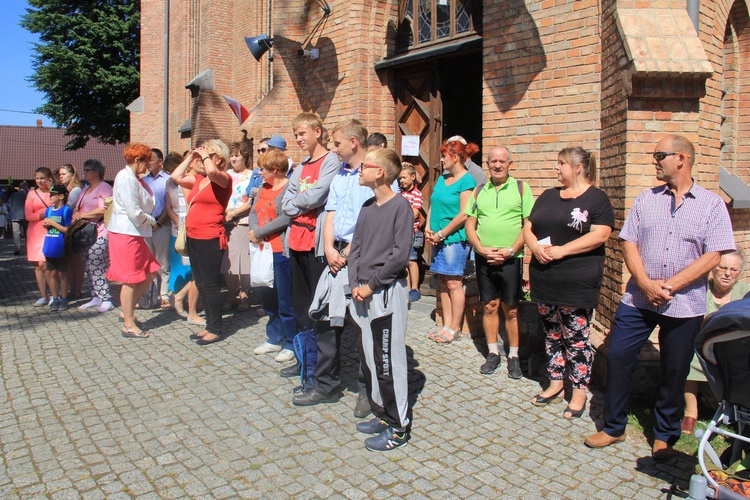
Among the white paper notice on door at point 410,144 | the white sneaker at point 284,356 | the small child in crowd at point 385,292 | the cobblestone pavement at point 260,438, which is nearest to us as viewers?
the cobblestone pavement at point 260,438

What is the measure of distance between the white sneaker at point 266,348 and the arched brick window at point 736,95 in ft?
18.8

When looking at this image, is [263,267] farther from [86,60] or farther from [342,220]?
[86,60]

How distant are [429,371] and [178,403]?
2.21 metres

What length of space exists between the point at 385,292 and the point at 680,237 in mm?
1922

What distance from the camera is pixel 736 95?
7.10 meters

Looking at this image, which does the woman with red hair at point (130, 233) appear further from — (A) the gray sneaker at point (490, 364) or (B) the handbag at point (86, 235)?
(A) the gray sneaker at point (490, 364)

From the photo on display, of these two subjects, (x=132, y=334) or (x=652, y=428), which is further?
(x=132, y=334)

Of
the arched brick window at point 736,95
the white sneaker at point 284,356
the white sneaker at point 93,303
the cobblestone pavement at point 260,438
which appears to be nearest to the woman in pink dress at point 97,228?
the white sneaker at point 93,303

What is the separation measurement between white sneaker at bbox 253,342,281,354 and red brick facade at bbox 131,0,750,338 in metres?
3.25

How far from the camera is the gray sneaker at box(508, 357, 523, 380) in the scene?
5191 mm

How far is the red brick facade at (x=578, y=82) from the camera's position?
516 cm

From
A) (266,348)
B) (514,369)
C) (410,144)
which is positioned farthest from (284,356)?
(410,144)

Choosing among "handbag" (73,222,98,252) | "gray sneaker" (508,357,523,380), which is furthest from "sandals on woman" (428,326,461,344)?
"handbag" (73,222,98,252)

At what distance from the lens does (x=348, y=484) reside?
11.3 ft
